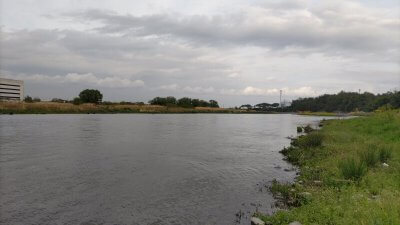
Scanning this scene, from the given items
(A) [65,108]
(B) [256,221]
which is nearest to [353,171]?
(B) [256,221]

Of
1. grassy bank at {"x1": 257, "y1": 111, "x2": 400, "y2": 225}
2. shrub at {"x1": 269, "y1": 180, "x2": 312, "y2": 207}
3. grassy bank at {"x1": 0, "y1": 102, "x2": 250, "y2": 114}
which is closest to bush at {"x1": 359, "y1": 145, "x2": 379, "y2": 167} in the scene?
grassy bank at {"x1": 257, "y1": 111, "x2": 400, "y2": 225}

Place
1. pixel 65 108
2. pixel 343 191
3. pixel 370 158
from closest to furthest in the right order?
pixel 343 191, pixel 370 158, pixel 65 108

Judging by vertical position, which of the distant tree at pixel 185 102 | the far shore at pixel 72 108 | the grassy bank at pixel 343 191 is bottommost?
the grassy bank at pixel 343 191

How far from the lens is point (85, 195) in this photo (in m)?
15.6

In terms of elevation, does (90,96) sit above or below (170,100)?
above

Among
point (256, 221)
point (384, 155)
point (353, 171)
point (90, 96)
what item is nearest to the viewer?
point (256, 221)

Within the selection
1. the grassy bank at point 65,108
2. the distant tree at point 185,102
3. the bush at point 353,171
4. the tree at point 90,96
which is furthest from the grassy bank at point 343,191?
the distant tree at point 185,102

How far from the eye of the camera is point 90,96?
155875mm

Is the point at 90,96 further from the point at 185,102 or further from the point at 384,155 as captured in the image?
the point at 384,155

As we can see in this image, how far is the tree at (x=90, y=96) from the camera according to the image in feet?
507

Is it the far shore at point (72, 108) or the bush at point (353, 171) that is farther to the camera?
the far shore at point (72, 108)

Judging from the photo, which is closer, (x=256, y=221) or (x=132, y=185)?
(x=256, y=221)

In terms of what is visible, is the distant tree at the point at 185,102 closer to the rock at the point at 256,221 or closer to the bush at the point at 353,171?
the bush at the point at 353,171

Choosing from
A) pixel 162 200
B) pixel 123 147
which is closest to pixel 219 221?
pixel 162 200
